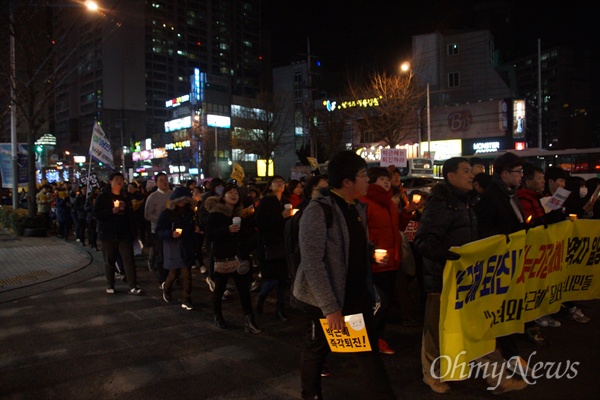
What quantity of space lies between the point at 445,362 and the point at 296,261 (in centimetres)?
159

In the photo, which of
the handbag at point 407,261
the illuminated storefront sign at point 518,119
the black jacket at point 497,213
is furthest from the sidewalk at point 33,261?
the illuminated storefront sign at point 518,119

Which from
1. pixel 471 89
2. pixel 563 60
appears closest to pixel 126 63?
pixel 471 89

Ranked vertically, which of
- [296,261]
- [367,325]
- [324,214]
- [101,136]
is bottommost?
[367,325]

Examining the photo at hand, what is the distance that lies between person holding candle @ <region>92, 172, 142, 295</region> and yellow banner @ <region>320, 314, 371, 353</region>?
18.8 ft

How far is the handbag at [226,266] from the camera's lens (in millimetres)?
5891

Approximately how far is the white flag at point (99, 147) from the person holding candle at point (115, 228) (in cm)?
553

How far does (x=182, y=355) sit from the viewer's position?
5.17 meters

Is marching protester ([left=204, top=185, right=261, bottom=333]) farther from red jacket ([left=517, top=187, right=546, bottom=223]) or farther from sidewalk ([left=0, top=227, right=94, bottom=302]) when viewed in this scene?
sidewalk ([left=0, top=227, right=94, bottom=302])

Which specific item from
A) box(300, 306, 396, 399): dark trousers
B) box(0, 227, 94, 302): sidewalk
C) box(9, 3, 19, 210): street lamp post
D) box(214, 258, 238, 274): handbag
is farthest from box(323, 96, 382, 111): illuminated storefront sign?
box(300, 306, 396, 399): dark trousers

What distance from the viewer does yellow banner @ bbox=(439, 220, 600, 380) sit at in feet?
12.6

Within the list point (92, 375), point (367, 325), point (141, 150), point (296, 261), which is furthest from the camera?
point (141, 150)

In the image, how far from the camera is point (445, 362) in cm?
389

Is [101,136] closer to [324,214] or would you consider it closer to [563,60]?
[324,214]

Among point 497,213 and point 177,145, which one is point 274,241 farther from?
point 177,145
